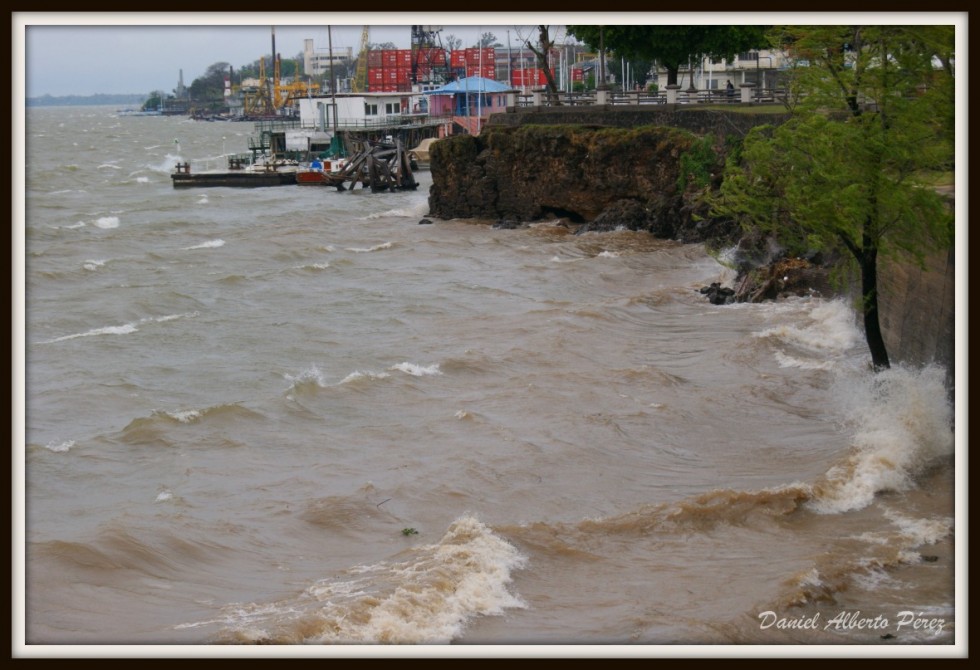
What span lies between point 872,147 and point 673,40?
2916 cm

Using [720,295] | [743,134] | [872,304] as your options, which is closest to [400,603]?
[872,304]

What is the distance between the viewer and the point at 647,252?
3306cm

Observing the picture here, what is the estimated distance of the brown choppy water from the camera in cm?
1103

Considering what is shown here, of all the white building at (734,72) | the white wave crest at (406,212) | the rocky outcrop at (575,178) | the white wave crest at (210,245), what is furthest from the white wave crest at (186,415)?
the white building at (734,72)

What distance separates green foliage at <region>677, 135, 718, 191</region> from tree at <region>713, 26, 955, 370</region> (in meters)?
16.6

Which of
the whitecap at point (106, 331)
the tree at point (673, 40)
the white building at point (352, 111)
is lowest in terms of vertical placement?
the whitecap at point (106, 331)

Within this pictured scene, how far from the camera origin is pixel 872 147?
16000mm

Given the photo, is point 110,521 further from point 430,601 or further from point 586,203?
point 586,203

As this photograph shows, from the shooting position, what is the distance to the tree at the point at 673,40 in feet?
143

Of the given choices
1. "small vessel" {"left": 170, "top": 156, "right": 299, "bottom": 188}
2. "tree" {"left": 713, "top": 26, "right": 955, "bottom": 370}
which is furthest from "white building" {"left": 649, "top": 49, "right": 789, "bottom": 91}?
"tree" {"left": 713, "top": 26, "right": 955, "bottom": 370}

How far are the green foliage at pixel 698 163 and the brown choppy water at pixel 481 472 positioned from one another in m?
5.80

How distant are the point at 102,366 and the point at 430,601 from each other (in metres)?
13.2

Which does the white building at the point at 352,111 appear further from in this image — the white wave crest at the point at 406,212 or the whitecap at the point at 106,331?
the whitecap at the point at 106,331

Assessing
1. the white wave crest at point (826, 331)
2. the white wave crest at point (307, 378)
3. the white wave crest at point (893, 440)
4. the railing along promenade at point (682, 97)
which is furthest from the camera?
the railing along promenade at point (682, 97)
